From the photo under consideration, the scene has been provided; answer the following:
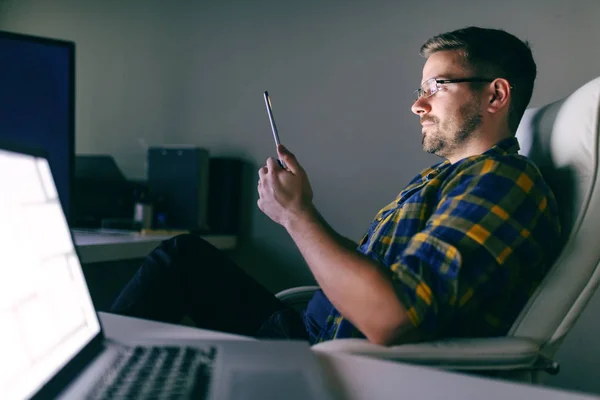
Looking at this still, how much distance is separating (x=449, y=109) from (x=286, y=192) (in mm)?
503

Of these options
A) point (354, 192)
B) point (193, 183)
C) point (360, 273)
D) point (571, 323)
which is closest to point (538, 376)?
point (571, 323)

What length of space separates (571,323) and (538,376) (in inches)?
4.1

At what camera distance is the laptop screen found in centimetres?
41

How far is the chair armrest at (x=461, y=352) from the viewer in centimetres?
69

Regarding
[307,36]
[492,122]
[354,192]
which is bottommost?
[354,192]

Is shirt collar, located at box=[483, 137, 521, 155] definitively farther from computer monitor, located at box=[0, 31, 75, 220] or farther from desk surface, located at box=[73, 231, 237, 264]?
computer monitor, located at box=[0, 31, 75, 220]

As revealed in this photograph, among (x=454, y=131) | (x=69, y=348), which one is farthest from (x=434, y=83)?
(x=69, y=348)

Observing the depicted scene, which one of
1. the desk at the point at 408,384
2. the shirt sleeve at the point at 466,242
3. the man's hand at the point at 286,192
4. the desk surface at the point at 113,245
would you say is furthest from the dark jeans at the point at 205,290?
the desk at the point at 408,384

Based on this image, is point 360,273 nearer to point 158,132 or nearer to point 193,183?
point 193,183

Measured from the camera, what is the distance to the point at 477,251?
0.81 m

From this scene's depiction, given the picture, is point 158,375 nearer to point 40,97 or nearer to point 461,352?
point 461,352

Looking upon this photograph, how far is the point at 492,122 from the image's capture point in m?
1.15

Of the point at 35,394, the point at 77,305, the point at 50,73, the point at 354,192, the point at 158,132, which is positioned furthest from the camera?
the point at 158,132

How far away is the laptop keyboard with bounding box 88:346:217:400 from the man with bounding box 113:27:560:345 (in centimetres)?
33
